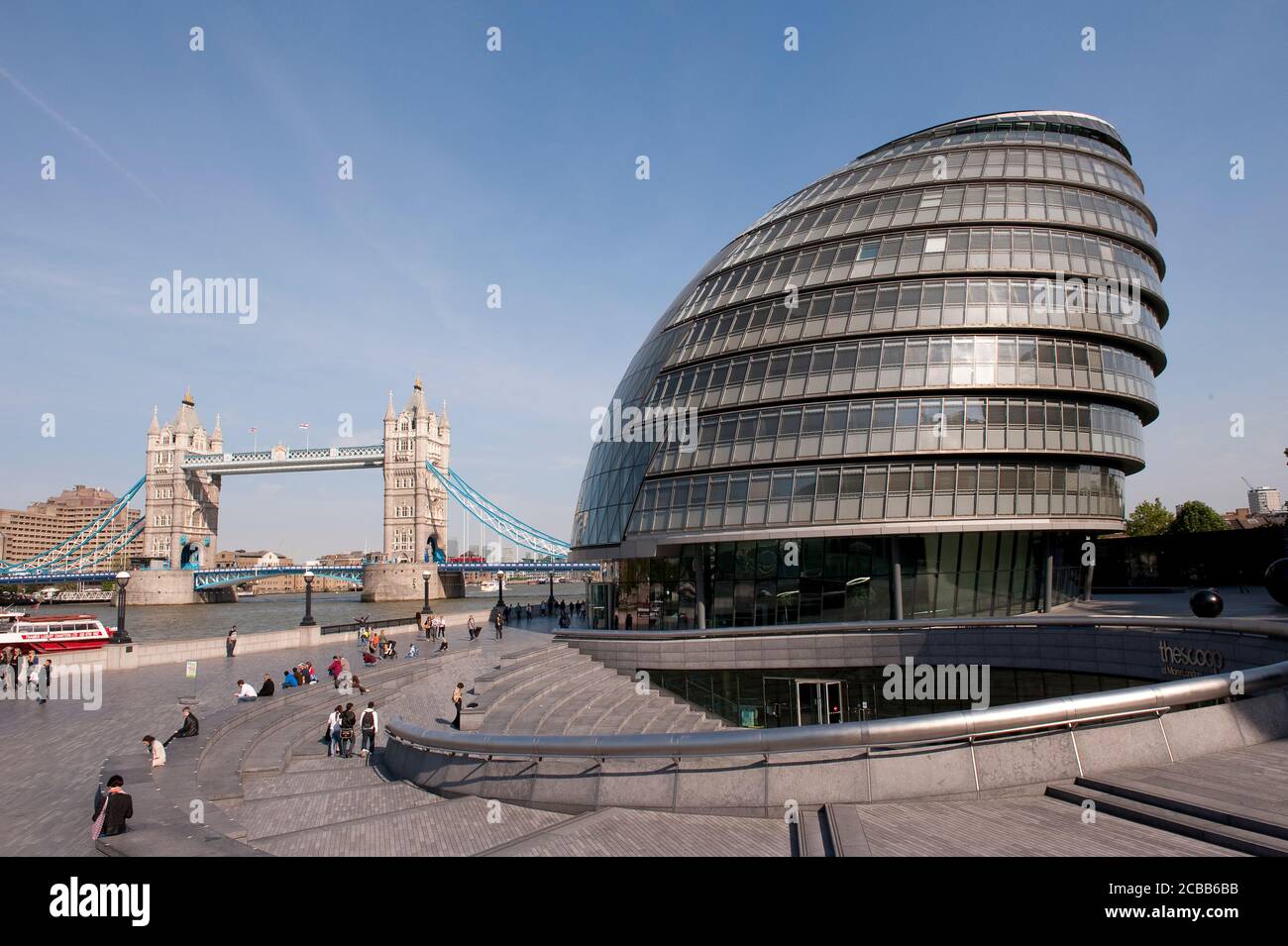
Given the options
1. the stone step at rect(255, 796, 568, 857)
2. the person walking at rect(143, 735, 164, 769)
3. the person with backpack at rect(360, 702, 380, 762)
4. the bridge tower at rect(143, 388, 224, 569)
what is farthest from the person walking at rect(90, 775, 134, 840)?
the bridge tower at rect(143, 388, 224, 569)

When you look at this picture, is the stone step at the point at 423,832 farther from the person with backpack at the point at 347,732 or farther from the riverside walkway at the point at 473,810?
the person with backpack at the point at 347,732

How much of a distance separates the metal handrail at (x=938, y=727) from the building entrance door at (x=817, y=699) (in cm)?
1776

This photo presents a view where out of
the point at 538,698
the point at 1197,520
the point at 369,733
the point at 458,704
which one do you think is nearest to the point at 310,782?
the point at 369,733

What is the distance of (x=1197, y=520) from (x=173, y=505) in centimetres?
20032

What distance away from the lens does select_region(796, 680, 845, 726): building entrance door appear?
29.9 m

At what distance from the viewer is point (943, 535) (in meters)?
32.5

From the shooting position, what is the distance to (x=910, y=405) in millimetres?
32312

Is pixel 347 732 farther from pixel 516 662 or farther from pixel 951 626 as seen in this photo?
pixel 951 626

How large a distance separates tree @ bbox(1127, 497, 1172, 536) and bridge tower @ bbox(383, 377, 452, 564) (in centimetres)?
13349

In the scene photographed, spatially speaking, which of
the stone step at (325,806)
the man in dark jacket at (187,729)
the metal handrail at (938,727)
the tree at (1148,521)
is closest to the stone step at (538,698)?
the stone step at (325,806)

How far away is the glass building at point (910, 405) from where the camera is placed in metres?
32.3
